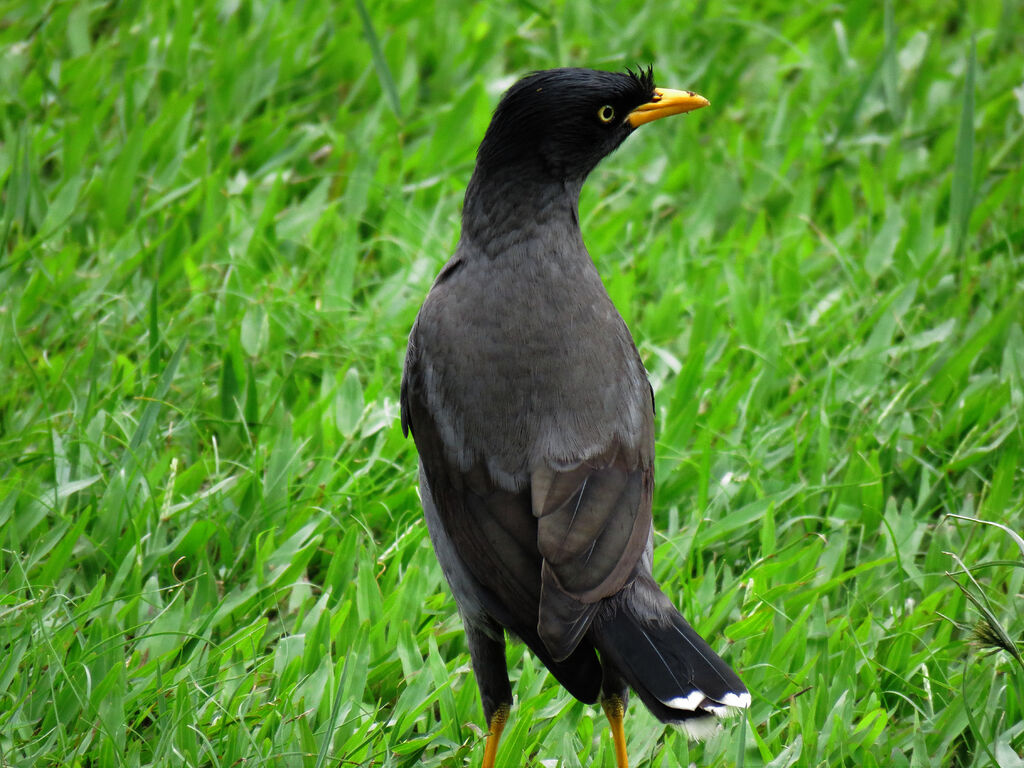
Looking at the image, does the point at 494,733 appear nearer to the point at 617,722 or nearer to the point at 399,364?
the point at 617,722

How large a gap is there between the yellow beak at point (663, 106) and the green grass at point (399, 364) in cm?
134

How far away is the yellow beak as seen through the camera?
379 centimetres

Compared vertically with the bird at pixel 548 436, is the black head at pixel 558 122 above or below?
above

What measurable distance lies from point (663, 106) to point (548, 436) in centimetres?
128

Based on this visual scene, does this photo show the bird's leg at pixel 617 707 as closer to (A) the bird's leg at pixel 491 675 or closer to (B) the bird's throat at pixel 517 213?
(A) the bird's leg at pixel 491 675

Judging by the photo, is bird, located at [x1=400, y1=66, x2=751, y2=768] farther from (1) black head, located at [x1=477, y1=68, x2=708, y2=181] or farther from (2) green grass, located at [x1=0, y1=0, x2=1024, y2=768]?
(2) green grass, located at [x1=0, y1=0, x2=1024, y2=768]

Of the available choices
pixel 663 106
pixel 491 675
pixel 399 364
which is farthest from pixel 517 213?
pixel 399 364

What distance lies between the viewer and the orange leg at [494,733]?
3.42m

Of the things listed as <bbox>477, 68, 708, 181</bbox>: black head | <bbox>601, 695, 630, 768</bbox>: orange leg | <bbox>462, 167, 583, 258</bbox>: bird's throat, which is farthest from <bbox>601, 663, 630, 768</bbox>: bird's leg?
<bbox>477, 68, 708, 181</bbox>: black head

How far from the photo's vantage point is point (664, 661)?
2.97m

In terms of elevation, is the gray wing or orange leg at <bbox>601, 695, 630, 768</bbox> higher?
the gray wing

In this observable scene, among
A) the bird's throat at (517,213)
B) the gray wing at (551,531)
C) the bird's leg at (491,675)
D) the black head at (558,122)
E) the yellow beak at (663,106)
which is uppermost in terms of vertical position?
the black head at (558,122)

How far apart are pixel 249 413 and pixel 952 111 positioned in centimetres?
458

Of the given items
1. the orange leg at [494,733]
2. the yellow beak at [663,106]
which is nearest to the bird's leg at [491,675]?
the orange leg at [494,733]
